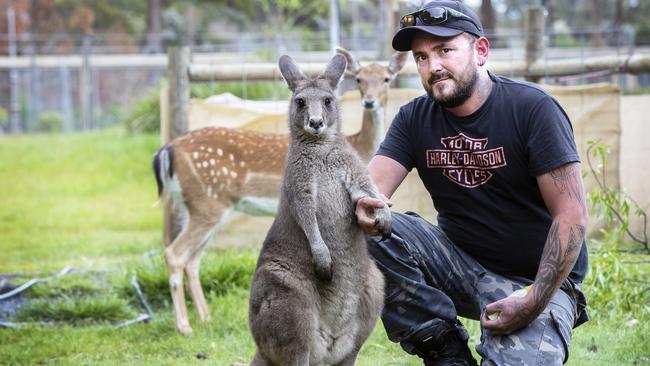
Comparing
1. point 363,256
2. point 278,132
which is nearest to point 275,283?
point 363,256

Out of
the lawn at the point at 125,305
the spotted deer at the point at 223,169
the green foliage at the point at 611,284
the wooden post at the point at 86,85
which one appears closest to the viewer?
the lawn at the point at 125,305

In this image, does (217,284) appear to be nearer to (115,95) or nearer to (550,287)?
(550,287)

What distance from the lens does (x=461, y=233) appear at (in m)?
4.37

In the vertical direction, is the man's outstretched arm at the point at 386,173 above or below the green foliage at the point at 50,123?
above

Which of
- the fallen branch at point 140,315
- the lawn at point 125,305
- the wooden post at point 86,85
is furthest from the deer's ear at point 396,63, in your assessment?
the wooden post at point 86,85

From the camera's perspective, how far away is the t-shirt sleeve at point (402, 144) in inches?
175

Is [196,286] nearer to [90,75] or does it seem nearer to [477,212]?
[477,212]

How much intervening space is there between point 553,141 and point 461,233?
2.37ft

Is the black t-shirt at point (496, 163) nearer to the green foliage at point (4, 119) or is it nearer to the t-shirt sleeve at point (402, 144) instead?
the t-shirt sleeve at point (402, 144)

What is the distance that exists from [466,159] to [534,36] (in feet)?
15.5

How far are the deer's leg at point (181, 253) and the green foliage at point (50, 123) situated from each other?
17545 millimetres

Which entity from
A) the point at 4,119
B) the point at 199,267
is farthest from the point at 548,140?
the point at 4,119

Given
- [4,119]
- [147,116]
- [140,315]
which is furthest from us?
[4,119]

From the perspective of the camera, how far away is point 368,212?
3.90 meters
